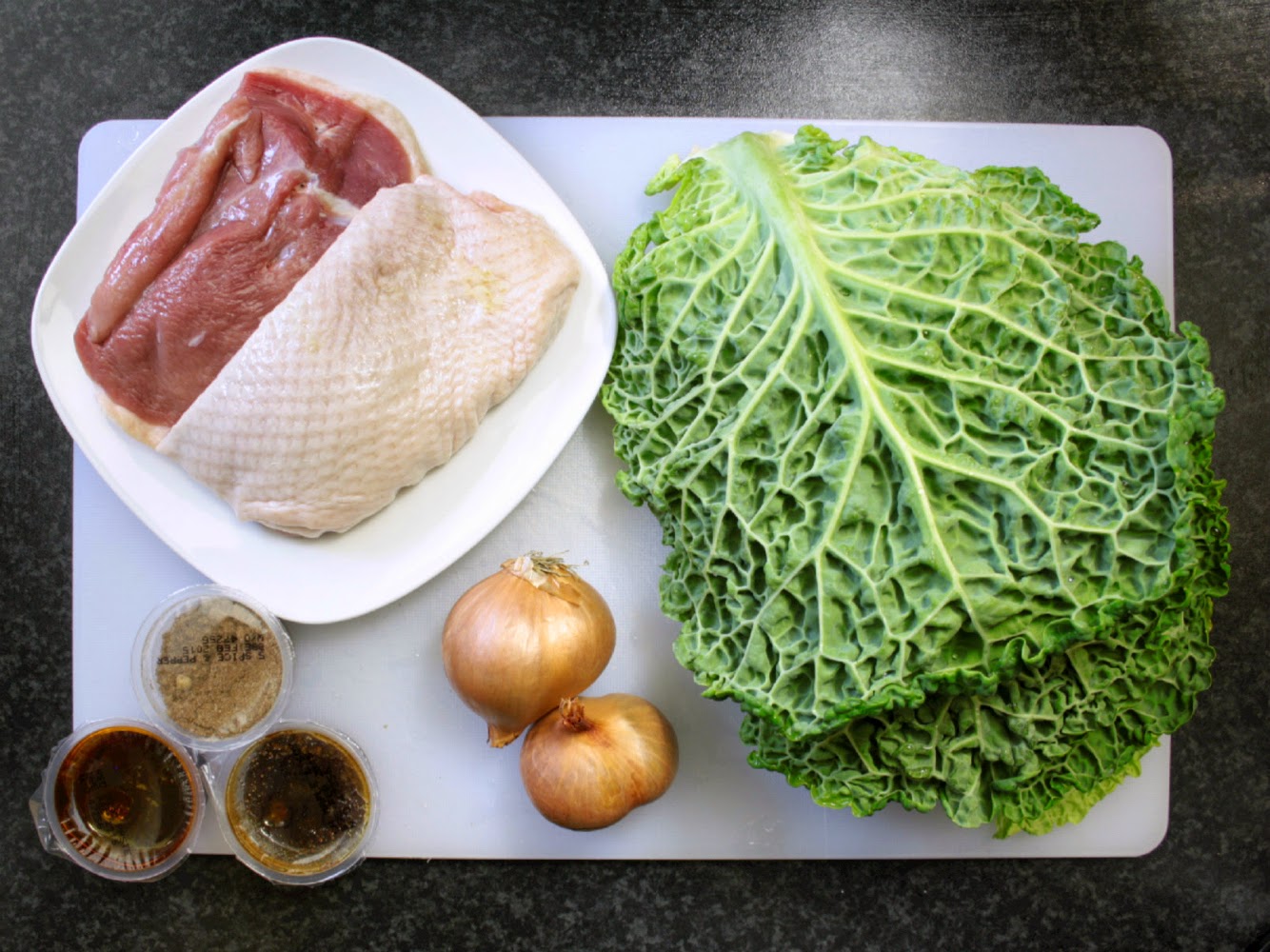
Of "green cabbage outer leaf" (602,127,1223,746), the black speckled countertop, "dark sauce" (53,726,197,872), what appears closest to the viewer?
"green cabbage outer leaf" (602,127,1223,746)

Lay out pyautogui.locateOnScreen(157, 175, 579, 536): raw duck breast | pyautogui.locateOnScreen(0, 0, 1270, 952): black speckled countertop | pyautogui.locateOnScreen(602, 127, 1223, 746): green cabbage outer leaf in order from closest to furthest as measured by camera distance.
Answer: pyautogui.locateOnScreen(602, 127, 1223, 746): green cabbage outer leaf
pyautogui.locateOnScreen(157, 175, 579, 536): raw duck breast
pyautogui.locateOnScreen(0, 0, 1270, 952): black speckled countertop

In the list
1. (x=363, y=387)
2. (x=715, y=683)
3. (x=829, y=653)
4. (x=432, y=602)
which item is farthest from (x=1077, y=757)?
(x=363, y=387)

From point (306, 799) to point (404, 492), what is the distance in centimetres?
56

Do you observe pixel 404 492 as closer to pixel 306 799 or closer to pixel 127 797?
pixel 306 799

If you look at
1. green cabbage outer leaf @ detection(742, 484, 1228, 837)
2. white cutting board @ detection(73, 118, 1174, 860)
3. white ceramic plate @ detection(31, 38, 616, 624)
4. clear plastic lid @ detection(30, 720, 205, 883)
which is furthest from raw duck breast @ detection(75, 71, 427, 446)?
green cabbage outer leaf @ detection(742, 484, 1228, 837)

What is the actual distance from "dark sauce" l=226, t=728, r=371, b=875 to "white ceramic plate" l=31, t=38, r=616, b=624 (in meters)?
0.24

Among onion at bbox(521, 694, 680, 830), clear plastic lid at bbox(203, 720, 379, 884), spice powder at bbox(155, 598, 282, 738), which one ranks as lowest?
clear plastic lid at bbox(203, 720, 379, 884)

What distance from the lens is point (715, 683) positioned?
148 centimetres

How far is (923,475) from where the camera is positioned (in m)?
1.33

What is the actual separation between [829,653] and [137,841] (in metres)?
1.23

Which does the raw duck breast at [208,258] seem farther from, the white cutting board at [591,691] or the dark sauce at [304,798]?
the dark sauce at [304,798]

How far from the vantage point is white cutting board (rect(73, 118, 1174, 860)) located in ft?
5.66

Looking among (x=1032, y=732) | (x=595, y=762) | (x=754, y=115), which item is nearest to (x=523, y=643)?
(x=595, y=762)

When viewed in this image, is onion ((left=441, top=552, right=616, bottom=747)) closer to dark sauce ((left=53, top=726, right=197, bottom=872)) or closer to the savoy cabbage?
the savoy cabbage
